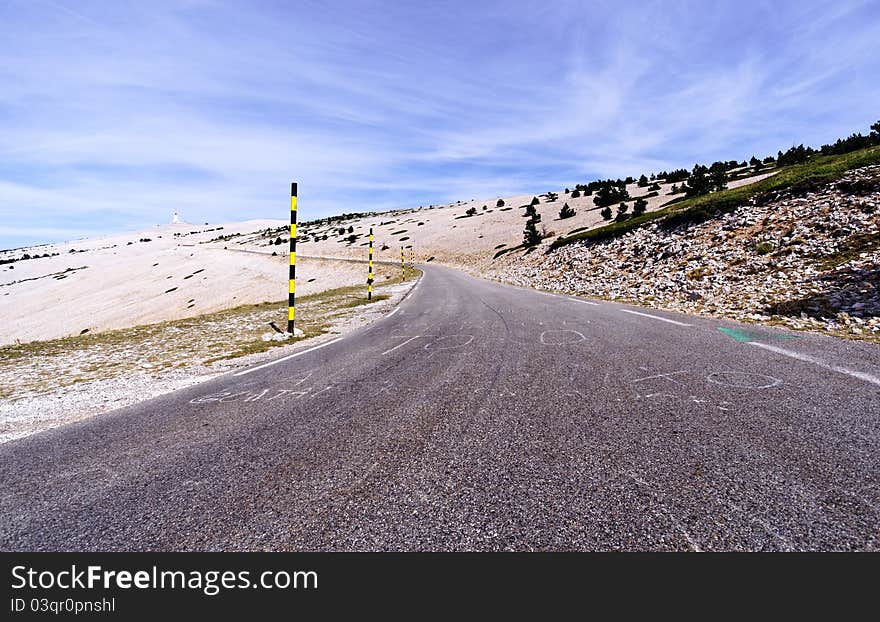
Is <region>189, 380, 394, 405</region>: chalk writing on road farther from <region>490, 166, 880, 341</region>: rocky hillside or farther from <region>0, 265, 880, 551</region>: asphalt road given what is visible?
<region>490, 166, 880, 341</region>: rocky hillside

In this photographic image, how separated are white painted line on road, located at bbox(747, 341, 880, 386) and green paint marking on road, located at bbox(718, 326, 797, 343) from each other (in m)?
0.43

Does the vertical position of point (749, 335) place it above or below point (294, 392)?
above

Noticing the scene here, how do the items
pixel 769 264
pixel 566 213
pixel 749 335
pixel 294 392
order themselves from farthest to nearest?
pixel 566 213 < pixel 769 264 < pixel 749 335 < pixel 294 392

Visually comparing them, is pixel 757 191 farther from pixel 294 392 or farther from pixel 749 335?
pixel 294 392

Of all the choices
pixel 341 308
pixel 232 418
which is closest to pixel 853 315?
pixel 232 418

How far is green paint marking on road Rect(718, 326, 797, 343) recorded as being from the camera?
7242 mm

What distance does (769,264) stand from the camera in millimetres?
15312

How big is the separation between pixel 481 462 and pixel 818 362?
5.17 metres

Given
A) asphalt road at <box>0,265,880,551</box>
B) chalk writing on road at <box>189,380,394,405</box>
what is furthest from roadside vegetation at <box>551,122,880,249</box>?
chalk writing on road at <box>189,380,394,405</box>

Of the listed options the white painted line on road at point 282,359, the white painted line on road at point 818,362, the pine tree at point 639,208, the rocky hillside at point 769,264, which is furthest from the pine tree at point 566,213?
the white painted line on road at point 282,359

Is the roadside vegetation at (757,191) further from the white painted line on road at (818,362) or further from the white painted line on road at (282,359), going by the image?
the white painted line on road at (282,359)

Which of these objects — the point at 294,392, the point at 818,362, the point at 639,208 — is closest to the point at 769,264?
the point at 818,362

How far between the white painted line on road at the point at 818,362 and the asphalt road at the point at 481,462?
0.20 feet
